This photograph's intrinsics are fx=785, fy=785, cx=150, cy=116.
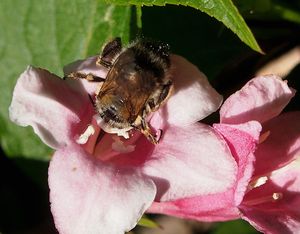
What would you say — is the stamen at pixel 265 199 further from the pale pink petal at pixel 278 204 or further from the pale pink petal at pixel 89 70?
the pale pink petal at pixel 89 70

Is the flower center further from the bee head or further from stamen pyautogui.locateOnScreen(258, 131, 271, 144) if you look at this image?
stamen pyautogui.locateOnScreen(258, 131, 271, 144)

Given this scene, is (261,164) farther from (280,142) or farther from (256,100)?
(256,100)

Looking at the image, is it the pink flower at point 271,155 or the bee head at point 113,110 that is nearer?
the bee head at point 113,110

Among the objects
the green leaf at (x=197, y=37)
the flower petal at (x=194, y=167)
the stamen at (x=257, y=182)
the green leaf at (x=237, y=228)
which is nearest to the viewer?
the flower petal at (x=194, y=167)

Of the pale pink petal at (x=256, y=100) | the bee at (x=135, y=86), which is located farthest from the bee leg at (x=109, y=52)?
the pale pink petal at (x=256, y=100)

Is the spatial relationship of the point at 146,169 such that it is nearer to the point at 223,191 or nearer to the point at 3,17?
the point at 223,191

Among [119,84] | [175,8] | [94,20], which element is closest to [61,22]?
[94,20]

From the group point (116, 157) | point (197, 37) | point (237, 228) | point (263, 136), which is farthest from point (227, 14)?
point (237, 228)
